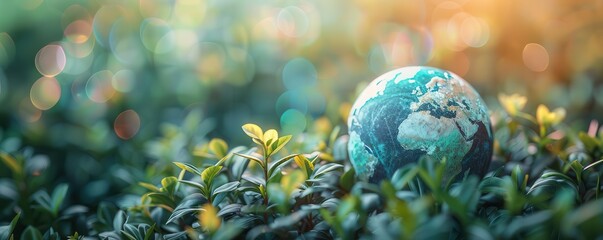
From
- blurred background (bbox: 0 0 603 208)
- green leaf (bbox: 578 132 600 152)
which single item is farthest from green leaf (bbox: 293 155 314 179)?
blurred background (bbox: 0 0 603 208)

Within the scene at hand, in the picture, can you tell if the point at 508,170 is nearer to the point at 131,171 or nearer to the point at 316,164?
the point at 316,164

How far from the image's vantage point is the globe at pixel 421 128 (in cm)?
168

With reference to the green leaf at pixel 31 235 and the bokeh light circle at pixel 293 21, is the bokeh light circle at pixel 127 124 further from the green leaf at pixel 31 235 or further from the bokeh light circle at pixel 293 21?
the green leaf at pixel 31 235

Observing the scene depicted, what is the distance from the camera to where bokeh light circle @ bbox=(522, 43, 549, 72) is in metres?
3.65

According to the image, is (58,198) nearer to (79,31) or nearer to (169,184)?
(169,184)

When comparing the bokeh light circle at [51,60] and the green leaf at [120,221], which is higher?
the bokeh light circle at [51,60]

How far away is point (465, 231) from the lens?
1.38 meters

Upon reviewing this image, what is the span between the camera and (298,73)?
3873mm

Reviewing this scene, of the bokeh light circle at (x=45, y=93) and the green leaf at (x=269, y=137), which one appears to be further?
the bokeh light circle at (x=45, y=93)

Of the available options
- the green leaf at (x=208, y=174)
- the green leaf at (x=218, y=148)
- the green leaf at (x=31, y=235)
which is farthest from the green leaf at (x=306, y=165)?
the green leaf at (x=31, y=235)

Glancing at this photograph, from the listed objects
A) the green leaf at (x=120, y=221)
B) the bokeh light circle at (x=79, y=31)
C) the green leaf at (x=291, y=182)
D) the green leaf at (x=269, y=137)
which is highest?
the bokeh light circle at (x=79, y=31)

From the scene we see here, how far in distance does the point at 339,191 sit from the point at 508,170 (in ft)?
2.30

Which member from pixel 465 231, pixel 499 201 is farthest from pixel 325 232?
pixel 499 201

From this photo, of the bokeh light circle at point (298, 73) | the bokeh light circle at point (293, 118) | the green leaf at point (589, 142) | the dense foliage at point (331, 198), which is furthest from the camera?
the bokeh light circle at point (298, 73)
